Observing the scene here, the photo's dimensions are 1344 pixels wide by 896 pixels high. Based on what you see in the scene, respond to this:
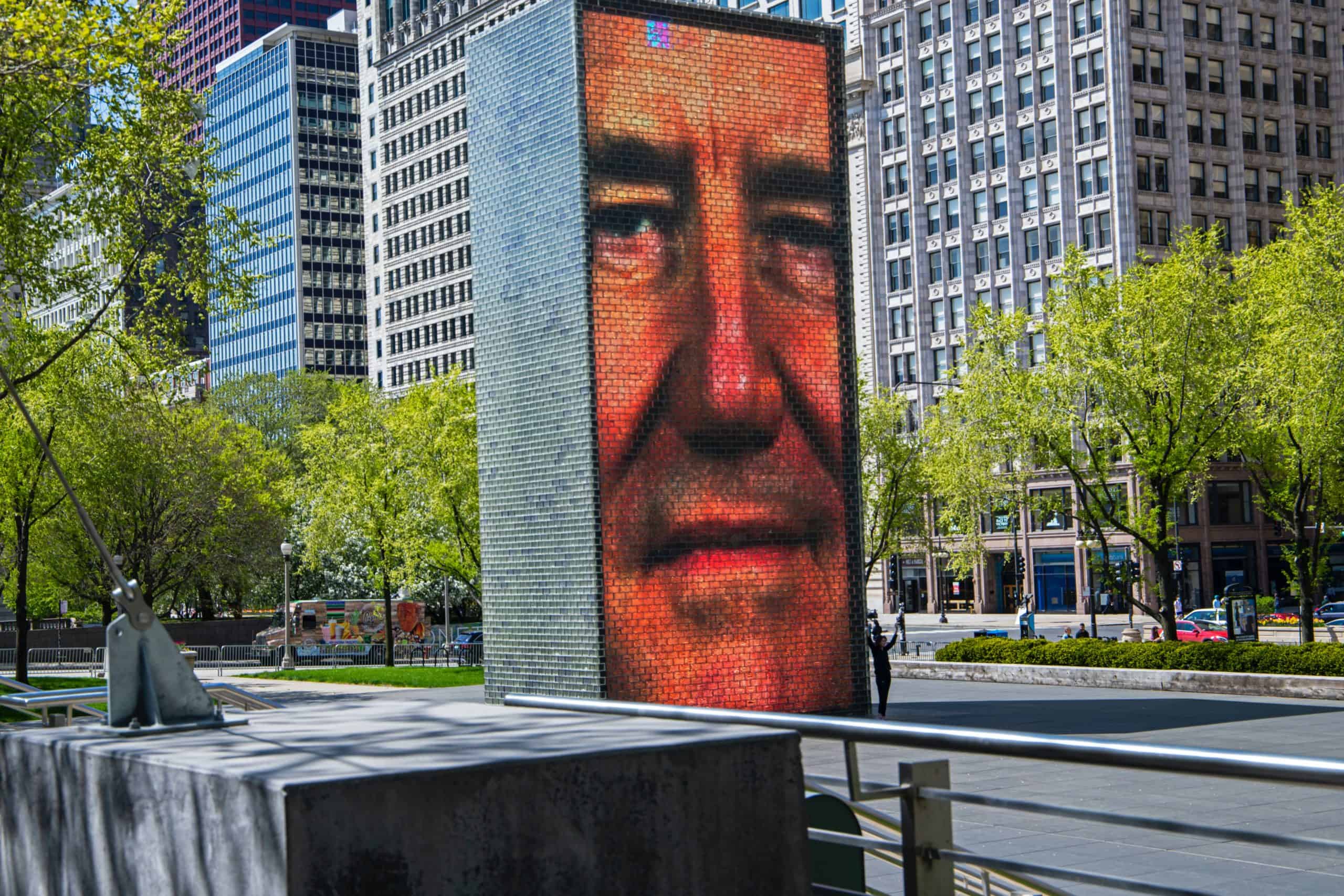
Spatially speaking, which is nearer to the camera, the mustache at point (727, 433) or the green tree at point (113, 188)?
the mustache at point (727, 433)

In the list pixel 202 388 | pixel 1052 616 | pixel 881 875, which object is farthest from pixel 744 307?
pixel 202 388

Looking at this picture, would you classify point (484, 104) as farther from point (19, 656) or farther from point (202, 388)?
point (202, 388)

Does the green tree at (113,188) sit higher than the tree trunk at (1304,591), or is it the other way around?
the green tree at (113,188)

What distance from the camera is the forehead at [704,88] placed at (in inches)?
938

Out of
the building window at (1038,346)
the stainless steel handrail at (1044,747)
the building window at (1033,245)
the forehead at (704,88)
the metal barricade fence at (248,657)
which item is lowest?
the metal barricade fence at (248,657)

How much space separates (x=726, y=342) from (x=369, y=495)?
1132 inches

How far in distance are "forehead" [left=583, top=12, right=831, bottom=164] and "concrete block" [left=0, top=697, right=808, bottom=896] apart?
19478 millimetres

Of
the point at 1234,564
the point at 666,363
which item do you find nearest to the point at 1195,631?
the point at 666,363

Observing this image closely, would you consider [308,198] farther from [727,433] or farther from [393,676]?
[727,433]

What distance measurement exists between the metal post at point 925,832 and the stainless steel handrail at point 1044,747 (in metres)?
0.16

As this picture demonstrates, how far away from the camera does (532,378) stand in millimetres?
24234

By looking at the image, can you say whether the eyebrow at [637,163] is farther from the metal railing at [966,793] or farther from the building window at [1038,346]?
the building window at [1038,346]

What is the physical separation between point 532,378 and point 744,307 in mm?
3646

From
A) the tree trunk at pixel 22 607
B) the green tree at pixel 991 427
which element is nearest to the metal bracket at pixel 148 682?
the green tree at pixel 991 427
